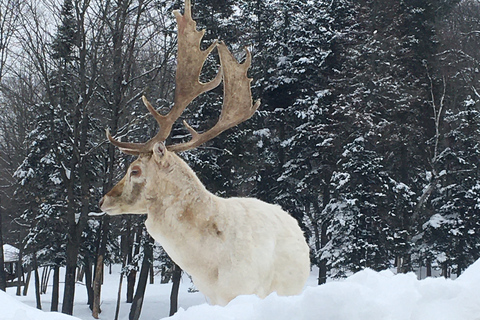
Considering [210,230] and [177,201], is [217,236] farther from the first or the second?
[177,201]

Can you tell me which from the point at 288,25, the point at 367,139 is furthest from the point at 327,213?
the point at 288,25

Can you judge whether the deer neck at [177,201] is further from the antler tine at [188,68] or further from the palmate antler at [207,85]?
the antler tine at [188,68]

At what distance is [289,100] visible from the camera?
71.4 feet

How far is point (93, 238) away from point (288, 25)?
1233cm

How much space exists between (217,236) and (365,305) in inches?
83.9

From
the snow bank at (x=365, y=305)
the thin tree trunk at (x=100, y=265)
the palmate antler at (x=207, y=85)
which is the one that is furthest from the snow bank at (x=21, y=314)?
the thin tree trunk at (x=100, y=265)

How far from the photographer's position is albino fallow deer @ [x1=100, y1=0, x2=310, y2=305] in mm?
3568

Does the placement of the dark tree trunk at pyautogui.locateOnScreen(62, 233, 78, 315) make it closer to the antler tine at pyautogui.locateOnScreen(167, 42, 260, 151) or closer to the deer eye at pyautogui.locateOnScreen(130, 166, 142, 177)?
the antler tine at pyautogui.locateOnScreen(167, 42, 260, 151)

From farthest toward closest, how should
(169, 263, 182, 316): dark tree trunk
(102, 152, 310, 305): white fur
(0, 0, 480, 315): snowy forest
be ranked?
(0, 0, 480, 315): snowy forest → (169, 263, 182, 316): dark tree trunk → (102, 152, 310, 305): white fur

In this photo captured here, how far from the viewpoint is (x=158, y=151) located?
3926 millimetres

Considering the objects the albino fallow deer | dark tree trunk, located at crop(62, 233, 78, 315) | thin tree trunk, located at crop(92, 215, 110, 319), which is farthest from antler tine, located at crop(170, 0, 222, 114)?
thin tree trunk, located at crop(92, 215, 110, 319)

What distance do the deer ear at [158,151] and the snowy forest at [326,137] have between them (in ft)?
37.2

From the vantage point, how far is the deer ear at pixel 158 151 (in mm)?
3920

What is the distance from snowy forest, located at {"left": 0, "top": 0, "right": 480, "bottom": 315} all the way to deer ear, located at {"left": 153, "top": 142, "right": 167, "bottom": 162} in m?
11.3
